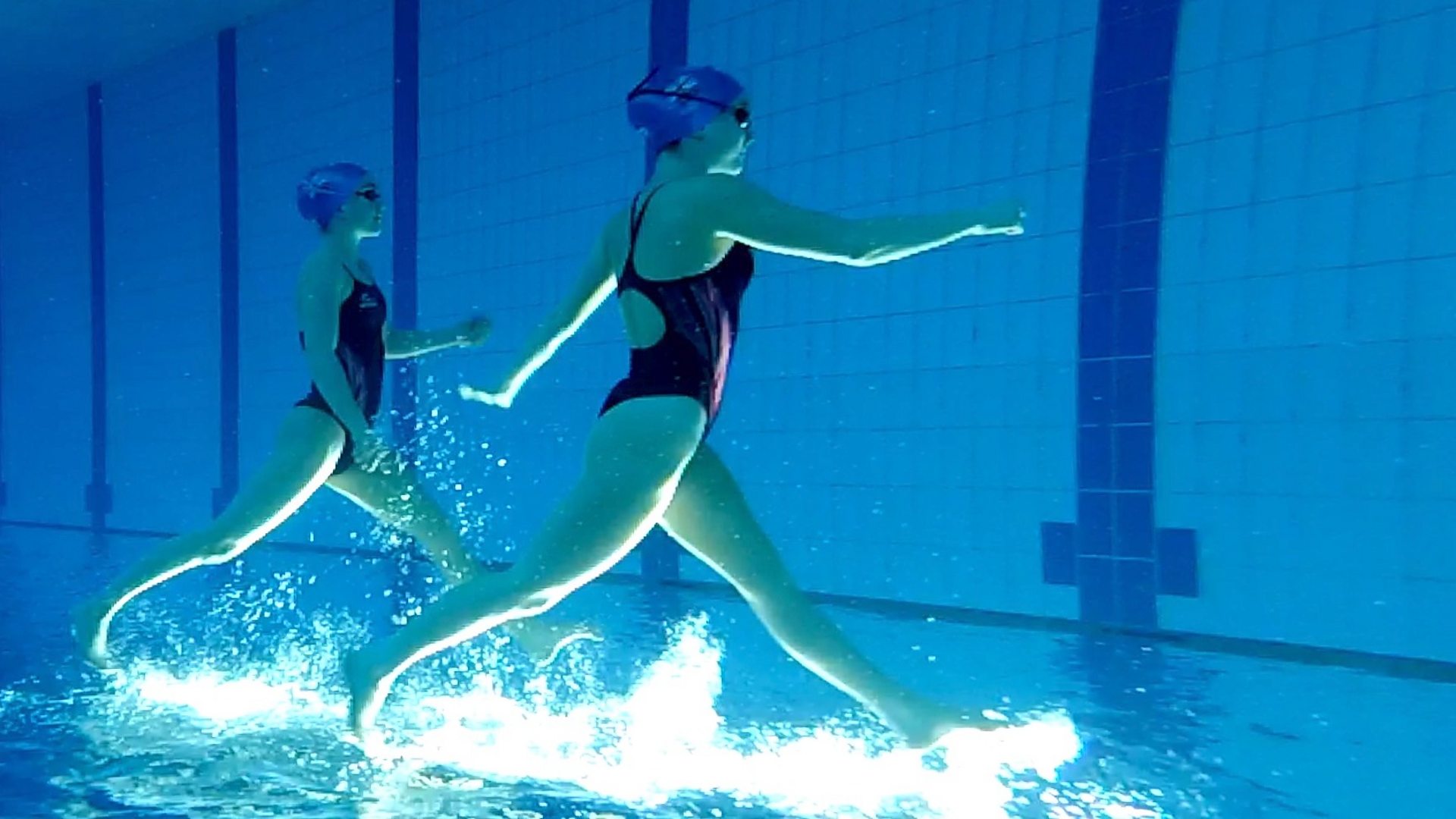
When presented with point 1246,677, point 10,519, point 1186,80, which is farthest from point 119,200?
point 1246,677

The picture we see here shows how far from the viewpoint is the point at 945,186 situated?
6.10 metres

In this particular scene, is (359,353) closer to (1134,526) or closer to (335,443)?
(335,443)

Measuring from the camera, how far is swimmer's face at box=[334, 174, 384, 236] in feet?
12.3

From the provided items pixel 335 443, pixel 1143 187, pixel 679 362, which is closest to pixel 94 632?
pixel 335 443

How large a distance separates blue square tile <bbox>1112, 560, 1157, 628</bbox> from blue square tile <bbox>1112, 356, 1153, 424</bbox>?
65 cm

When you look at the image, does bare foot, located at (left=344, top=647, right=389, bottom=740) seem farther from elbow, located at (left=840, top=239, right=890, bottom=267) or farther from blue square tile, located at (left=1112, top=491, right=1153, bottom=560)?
blue square tile, located at (left=1112, top=491, right=1153, bottom=560)

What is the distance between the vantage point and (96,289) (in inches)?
533

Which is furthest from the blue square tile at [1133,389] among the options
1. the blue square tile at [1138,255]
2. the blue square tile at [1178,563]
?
the blue square tile at [1178,563]

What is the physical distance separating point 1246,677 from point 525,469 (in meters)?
5.36

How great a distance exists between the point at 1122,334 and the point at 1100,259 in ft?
1.24

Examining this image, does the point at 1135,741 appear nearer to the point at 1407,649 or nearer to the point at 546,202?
the point at 1407,649

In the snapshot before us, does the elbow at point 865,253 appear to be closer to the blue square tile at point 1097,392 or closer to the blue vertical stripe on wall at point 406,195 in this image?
the blue square tile at point 1097,392

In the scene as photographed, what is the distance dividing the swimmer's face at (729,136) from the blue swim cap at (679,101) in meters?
0.02

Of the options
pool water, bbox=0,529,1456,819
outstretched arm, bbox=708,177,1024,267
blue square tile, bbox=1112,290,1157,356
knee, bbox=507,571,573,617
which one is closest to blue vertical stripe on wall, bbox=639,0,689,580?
pool water, bbox=0,529,1456,819
